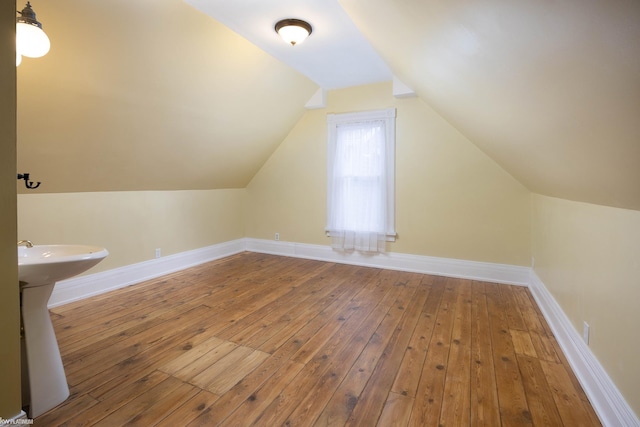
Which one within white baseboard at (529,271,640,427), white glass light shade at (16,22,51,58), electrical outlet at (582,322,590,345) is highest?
white glass light shade at (16,22,51,58)

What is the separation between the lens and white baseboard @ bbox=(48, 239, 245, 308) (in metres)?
2.75

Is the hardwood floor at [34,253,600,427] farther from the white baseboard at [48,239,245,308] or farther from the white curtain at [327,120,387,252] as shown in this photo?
the white curtain at [327,120,387,252]

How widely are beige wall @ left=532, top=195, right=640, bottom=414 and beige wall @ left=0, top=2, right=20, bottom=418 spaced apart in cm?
258

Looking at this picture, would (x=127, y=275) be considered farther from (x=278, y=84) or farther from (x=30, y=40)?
(x=278, y=84)

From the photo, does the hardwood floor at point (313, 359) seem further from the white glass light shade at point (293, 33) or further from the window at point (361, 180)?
the white glass light shade at point (293, 33)

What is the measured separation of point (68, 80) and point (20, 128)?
0.50 metres

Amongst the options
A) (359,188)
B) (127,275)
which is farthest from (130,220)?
(359,188)

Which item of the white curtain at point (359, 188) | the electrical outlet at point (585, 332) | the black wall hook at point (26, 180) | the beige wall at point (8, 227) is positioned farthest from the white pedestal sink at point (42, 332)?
the white curtain at point (359, 188)

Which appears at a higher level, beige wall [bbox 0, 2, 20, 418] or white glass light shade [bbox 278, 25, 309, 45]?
white glass light shade [bbox 278, 25, 309, 45]

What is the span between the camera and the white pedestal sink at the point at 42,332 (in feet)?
4.50

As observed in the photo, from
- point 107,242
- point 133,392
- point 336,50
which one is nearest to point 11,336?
point 133,392

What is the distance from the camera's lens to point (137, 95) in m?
2.45

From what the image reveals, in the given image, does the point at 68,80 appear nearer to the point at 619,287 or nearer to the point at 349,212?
the point at 349,212

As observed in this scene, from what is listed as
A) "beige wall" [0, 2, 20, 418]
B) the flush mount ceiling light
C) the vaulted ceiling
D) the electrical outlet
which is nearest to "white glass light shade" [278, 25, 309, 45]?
the flush mount ceiling light
